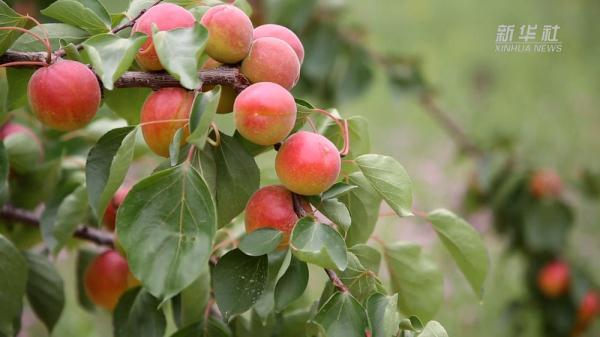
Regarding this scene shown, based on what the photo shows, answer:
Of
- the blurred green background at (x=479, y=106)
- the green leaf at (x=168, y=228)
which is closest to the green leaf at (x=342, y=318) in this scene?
the green leaf at (x=168, y=228)

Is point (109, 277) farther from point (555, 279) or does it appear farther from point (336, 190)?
point (555, 279)

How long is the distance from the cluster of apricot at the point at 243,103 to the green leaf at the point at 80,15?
0.04 metres

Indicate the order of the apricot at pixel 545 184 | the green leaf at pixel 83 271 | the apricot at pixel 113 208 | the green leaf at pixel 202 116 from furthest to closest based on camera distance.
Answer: the apricot at pixel 545 184 < the green leaf at pixel 83 271 < the apricot at pixel 113 208 < the green leaf at pixel 202 116

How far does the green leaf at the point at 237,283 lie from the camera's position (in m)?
0.57

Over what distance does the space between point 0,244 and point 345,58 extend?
1.22 meters

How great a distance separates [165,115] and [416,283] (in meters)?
0.32

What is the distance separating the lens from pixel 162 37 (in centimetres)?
51

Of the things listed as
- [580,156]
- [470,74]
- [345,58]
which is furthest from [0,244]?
[470,74]

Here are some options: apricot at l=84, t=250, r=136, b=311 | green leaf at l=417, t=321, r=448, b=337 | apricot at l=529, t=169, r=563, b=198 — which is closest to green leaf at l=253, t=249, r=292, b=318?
green leaf at l=417, t=321, r=448, b=337

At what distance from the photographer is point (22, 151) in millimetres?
858

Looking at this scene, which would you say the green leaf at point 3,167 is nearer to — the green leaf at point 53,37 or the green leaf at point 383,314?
the green leaf at point 53,37

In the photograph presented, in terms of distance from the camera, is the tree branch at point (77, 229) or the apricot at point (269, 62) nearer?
the apricot at point (269, 62)

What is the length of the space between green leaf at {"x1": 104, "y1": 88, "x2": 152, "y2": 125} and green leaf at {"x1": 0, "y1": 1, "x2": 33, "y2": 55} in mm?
105

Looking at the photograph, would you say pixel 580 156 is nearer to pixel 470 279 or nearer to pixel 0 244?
pixel 470 279
